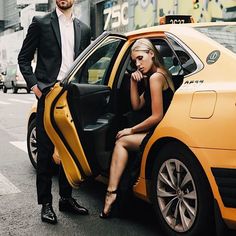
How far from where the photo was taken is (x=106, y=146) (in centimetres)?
404

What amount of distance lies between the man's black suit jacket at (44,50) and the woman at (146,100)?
622 millimetres

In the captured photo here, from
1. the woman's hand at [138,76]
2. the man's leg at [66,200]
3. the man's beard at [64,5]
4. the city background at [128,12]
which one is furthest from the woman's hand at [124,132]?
the city background at [128,12]

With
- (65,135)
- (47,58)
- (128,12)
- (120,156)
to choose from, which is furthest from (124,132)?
(128,12)

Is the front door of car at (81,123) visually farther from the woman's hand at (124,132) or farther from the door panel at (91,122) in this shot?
the woman's hand at (124,132)

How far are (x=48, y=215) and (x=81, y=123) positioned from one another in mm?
771

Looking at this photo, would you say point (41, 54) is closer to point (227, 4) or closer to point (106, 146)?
point (106, 146)

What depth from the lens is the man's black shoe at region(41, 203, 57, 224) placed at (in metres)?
3.93

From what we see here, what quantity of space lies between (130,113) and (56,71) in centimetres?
72

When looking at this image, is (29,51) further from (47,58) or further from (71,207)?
(71,207)

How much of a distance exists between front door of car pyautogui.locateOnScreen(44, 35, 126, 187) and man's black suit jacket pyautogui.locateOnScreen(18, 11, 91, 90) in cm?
17

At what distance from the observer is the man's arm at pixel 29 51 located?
392cm

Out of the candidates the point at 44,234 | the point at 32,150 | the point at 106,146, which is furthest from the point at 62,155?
the point at 32,150

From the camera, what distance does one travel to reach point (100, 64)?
457 cm

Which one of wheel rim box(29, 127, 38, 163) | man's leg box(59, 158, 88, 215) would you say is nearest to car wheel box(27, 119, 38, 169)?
wheel rim box(29, 127, 38, 163)
